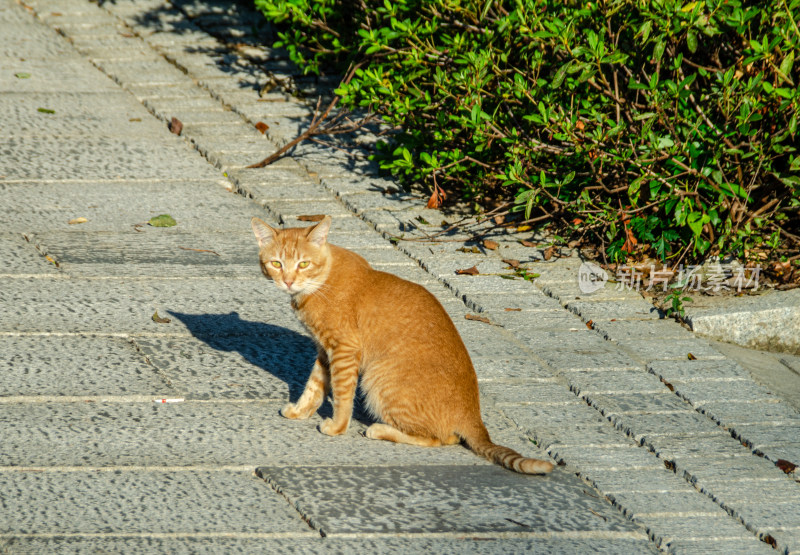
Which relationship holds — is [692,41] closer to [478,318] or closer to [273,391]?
[478,318]

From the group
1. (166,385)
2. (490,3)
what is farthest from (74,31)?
(166,385)

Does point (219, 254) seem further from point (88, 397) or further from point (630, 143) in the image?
point (630, 143)

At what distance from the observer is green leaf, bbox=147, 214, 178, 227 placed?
5.57 m

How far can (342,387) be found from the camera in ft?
12.0

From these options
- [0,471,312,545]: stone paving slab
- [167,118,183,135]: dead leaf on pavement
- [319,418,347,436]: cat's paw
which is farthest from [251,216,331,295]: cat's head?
[167,118,183,135]: dead leaf on pavement

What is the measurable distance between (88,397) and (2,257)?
1.72 metres

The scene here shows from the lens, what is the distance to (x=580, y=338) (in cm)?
454

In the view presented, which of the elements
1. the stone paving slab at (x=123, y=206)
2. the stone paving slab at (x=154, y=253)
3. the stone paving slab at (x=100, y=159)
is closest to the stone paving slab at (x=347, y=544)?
the stone paving slab at (x=154, y=253)

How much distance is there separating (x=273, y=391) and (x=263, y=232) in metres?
0.73

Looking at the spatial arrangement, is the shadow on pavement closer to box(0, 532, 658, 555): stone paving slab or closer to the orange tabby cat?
the orange tabby cat

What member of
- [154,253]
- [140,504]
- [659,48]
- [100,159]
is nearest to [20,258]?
[154,253]

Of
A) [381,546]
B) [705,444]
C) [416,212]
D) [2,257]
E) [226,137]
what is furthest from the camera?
[226,137]

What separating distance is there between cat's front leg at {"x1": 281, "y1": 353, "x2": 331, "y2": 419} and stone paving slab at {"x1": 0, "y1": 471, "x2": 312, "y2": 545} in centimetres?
57

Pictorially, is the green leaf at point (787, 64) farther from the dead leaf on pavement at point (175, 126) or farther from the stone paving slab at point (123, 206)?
the dead leaf on pavement at point (175, 126)
